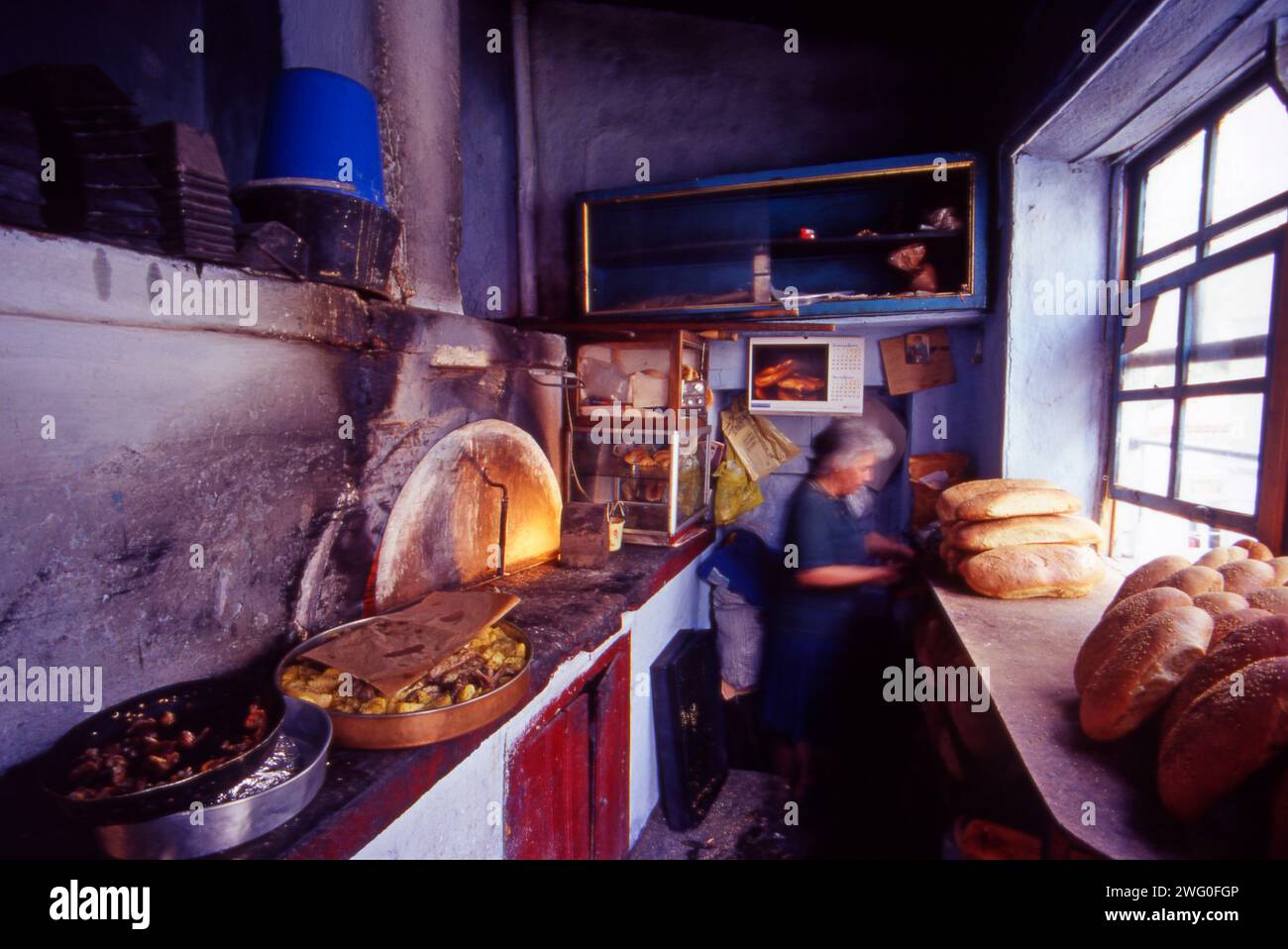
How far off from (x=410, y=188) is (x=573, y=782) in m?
→ 2.47

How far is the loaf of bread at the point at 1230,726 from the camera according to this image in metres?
1.17

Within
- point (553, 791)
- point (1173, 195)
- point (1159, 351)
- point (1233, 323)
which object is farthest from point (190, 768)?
point (1173, 195)

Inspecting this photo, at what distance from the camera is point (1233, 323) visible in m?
2.31

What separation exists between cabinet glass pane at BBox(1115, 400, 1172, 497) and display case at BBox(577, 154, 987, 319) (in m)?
0.95

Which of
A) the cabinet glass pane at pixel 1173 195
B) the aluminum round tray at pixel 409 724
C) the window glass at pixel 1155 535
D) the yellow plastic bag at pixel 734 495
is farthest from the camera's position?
the yellow plastic bag at pixel 734 495

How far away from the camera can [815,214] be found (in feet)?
13.7

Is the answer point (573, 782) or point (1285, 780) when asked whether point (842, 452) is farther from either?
point (1285, 780)

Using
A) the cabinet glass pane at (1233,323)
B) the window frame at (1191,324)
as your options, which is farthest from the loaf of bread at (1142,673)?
the cabinet glass pane at (1233,323)

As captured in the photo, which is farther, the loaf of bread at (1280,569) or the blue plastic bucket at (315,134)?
the blue plastic bucket at (315,134)

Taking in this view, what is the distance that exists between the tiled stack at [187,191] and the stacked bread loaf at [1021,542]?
288 cm

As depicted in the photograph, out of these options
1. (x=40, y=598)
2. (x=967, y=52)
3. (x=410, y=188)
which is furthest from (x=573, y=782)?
(x=967, y=52)

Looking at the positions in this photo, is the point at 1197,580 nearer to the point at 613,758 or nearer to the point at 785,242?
the point at 613,758

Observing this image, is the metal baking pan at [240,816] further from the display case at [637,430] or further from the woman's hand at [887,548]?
the woman's hand at [887,548]

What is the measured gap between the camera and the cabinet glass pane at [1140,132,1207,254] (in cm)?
258
